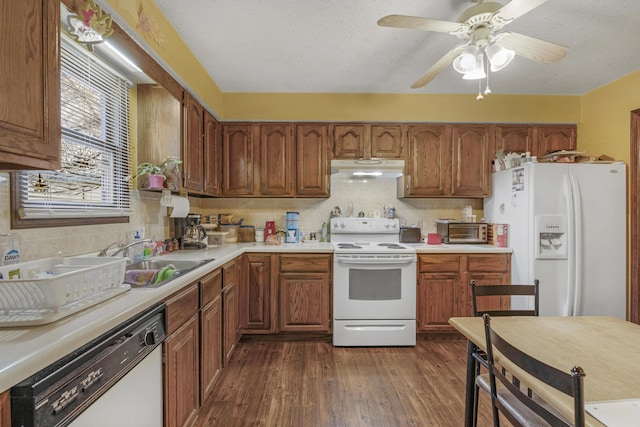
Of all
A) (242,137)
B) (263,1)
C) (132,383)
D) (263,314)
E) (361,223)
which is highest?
(263,1)

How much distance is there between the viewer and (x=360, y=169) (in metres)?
3.18

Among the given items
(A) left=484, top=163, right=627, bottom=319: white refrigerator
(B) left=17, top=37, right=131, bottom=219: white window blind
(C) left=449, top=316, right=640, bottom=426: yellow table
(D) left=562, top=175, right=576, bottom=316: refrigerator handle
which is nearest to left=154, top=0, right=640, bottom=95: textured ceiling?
(B) left=17, top=37, right=131, bottom=219: white window blind

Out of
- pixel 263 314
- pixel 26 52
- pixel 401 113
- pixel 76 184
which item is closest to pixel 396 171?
pixel 401 113

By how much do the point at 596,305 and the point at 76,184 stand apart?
13.2 ft

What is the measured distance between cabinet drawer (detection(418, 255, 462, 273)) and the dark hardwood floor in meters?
0.70

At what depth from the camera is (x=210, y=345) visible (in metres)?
2.01

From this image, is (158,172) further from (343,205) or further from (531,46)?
(531,46)

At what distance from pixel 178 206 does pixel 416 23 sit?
2056mm

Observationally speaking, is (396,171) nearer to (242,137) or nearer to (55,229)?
(242,137)

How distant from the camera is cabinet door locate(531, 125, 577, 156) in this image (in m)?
3.35

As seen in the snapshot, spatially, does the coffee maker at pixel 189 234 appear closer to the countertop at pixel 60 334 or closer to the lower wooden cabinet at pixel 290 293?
the lower wooden cabinet at pixel 290 293

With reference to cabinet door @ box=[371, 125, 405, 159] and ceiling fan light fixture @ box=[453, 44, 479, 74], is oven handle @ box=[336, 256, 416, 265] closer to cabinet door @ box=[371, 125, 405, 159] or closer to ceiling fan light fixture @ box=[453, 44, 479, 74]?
cabinet door @ box=[371, 125, 405, 159]

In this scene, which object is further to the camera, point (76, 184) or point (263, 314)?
point (263, 314)

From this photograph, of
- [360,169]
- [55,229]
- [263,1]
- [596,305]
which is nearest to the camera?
[55,229]
